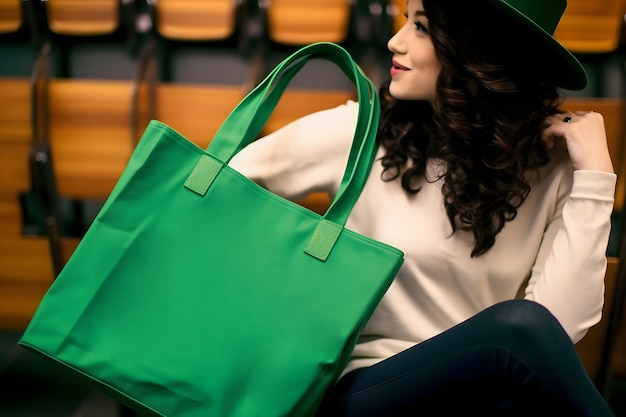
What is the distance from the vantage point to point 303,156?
3.09 ft

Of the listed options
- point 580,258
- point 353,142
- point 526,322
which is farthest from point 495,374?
point 353,142

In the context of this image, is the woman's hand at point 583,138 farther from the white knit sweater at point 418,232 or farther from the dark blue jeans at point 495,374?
the dark blue jeans at point 495,374

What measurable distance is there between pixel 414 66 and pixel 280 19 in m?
0.78

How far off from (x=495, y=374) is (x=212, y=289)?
35 cm

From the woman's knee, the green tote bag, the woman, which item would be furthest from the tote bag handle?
the woman's knee

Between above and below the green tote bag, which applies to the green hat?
above

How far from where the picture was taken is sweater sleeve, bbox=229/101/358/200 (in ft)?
3.09

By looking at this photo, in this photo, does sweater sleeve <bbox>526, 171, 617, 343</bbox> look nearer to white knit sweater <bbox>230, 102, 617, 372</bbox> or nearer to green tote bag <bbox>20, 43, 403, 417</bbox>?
white knit sweater <bbox>230, 102, 617, 372</bbox>

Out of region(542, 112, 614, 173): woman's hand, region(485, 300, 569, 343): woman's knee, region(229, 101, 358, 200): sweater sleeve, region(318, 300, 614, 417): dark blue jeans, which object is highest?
region(542, 112, 614, 173): woman's hand

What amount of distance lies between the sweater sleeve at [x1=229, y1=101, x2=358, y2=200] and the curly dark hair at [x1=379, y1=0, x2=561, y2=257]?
0.06 m

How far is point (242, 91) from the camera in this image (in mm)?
1496

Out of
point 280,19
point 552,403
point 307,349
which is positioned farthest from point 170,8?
point 552,403

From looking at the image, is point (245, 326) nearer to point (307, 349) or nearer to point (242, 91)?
point (307, 349)

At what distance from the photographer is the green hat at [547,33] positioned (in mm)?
811
